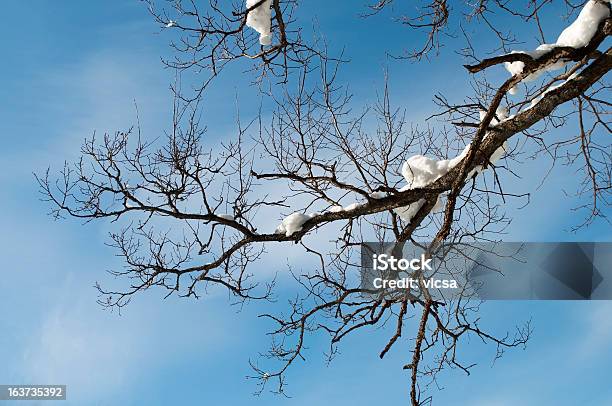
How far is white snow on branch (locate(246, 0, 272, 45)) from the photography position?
6.34 metres

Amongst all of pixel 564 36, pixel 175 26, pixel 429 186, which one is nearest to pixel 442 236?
pixel 429 186

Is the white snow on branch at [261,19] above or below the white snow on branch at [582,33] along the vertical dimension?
above

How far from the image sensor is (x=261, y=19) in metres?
6.43

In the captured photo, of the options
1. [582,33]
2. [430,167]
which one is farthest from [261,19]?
[582,33]

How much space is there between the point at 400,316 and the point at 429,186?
1689 mm

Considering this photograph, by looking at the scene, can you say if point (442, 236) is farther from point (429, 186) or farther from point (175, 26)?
point (175, 26)

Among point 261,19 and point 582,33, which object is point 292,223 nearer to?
point 261,19

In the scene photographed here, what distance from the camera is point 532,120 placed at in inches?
233

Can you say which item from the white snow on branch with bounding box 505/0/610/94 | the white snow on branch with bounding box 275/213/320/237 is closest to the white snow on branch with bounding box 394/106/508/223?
the white snow on branch with bounding box 505/0/610/94

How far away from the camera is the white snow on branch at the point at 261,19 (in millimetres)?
6344

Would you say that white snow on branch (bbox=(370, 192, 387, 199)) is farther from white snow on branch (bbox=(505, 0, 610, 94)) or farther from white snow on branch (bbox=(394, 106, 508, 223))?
white snow on branch (bbox=(505, 0, 610, 94))

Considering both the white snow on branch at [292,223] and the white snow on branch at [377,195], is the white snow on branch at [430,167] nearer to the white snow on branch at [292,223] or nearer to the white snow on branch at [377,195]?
the white snow on branch at [377,195]

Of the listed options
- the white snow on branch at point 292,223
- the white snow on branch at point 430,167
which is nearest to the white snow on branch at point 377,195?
the white snow on branch at point 430,167

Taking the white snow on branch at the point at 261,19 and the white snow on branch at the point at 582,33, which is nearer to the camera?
the white snow on branch at the point at 582,33
